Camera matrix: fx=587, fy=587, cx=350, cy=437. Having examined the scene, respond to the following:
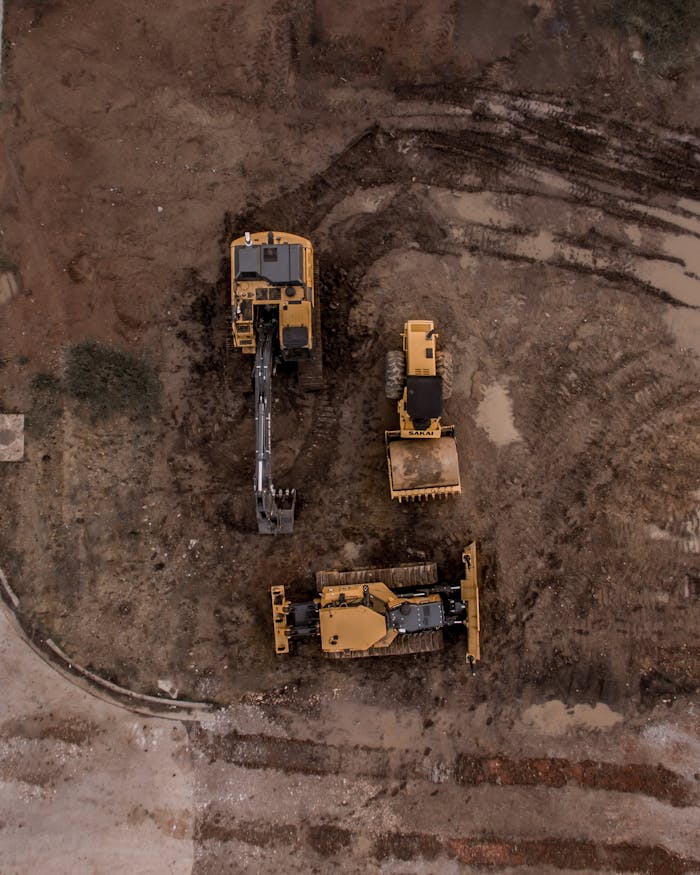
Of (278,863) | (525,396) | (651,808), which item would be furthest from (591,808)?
(525,396)

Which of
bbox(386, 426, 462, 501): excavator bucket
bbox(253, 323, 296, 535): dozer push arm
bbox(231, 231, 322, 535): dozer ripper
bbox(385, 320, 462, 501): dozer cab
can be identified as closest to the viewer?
bbox(231, 231, 322, 535): dozer ripper

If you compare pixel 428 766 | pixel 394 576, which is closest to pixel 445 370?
pixel 394 576

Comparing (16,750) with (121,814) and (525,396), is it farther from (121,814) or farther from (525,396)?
(525,396)

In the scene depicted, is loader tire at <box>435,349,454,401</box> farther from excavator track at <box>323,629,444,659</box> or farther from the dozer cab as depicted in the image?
excavator track at <box>323,629,444,659</box>

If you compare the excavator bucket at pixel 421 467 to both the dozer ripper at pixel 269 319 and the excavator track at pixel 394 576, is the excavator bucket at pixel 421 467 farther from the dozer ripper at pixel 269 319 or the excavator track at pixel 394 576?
the dozer ripper at pixel 269 319

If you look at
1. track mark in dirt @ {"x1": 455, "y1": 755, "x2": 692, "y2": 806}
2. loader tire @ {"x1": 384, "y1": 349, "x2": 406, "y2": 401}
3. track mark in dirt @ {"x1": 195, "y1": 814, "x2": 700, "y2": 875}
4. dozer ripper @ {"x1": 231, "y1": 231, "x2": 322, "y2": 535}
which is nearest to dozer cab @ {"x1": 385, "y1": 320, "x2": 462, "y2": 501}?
loader tire @ {"x1": 384, "y1": 349, "x2": 406, "y2": 401}

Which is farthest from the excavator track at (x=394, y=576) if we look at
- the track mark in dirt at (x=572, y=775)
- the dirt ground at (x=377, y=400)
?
the track mark in dirt at (x=572, y=775)

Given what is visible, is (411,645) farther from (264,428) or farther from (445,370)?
(445,370)
